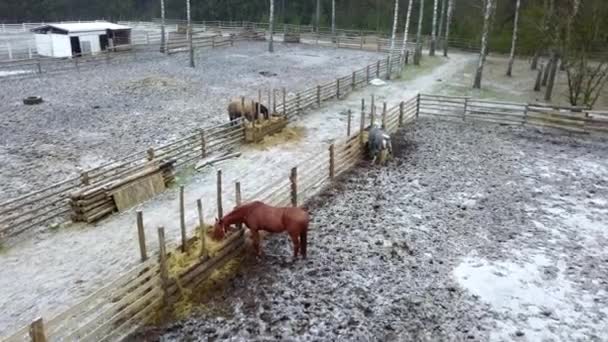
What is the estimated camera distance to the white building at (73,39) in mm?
32188

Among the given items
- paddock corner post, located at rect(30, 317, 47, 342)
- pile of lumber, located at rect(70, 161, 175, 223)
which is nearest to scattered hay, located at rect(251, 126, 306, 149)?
pile of lumber, located at rect(70, 161, 175, 223)

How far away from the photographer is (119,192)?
11.1 m

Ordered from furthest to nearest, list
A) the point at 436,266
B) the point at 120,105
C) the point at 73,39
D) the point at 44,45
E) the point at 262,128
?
1. the point at 44,45
2. the point at 73,39
3. the point at 120,105
4. the point at 262,128
5. the point at 436,266

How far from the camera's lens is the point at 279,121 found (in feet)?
55.6

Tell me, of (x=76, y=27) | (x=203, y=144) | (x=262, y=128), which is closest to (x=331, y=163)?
(x=203, y=144)

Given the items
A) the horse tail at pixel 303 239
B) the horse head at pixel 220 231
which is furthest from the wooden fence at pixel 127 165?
the horse tail at pixel 303 239

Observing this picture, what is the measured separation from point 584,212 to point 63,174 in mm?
12936

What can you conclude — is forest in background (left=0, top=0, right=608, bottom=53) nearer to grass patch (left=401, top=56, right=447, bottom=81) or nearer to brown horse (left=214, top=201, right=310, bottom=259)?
grass patch (left=401, top=56, right=447, bottom=81)

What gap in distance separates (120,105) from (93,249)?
40.1ft

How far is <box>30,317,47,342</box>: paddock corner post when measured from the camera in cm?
546

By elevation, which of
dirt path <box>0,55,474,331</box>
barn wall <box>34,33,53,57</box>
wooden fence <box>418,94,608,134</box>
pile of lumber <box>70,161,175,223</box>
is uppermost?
barn wall <box>34,33,53,57</box>

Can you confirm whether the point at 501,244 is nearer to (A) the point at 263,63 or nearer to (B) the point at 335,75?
(B) the point at 335,75

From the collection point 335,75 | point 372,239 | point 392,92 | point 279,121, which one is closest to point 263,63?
point 335,75

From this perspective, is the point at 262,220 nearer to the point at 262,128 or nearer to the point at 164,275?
the point at 164,275
